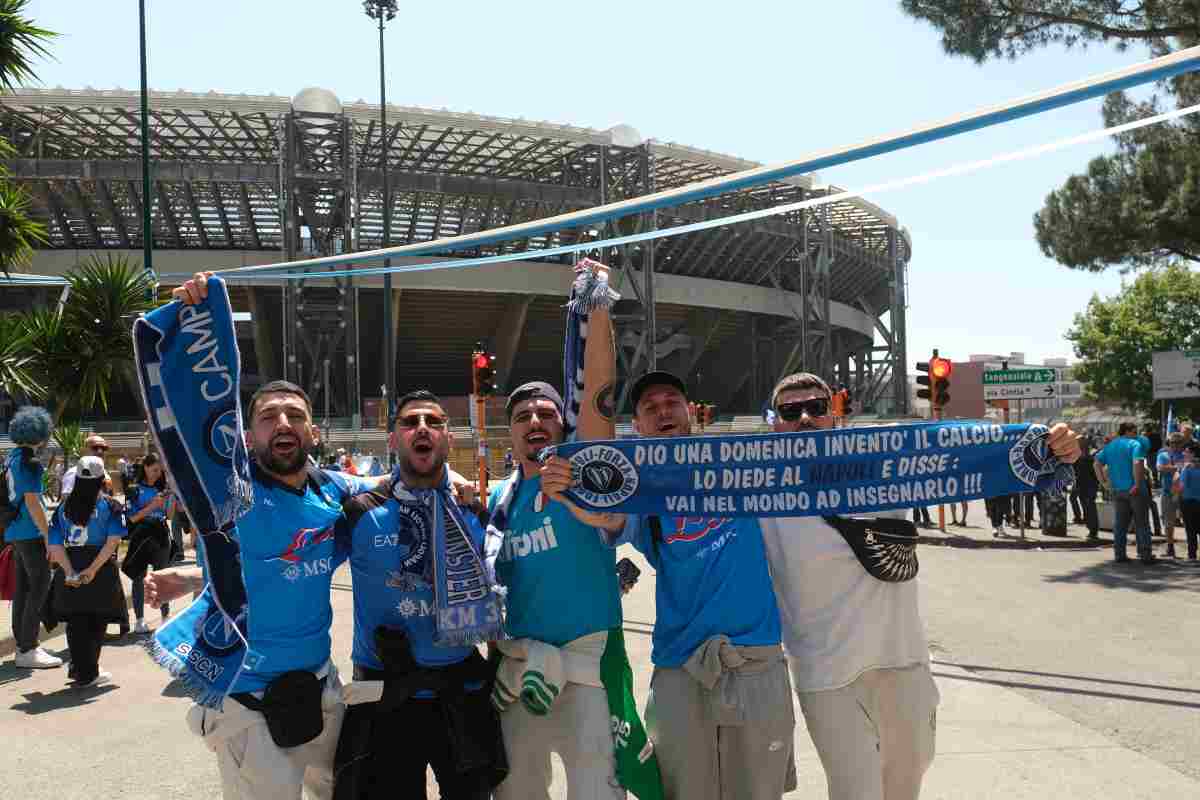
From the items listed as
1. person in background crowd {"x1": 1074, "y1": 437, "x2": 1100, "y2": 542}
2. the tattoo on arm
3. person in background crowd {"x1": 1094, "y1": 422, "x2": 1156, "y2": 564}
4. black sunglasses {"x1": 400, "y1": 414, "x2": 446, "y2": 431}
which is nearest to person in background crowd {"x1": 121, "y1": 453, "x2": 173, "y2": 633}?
black sunglasses {"x1": 400, "y1": 414, "x2": 446, "y2": 431}

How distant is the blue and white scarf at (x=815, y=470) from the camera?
3570 millimetres

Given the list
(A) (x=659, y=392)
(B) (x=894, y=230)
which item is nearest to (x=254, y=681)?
(A) (x=659, y=392)

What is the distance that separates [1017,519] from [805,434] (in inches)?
686

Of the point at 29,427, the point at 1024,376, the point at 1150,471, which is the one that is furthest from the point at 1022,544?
the point at 29,427

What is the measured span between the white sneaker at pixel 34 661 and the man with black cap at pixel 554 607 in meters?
6.44

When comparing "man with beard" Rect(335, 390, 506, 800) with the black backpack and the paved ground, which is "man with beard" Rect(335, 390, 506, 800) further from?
the black backpack

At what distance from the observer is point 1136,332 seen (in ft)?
188

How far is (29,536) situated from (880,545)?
765 cm

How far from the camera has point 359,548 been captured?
11.7 ft

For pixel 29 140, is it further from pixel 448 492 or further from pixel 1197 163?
pixel 448 492

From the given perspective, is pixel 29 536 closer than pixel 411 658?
No

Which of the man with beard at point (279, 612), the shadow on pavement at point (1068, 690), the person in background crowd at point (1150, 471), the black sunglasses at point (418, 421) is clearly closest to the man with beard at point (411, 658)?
the black sunglasses at point (418, 421)

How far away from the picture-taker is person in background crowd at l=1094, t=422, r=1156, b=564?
13688 mm

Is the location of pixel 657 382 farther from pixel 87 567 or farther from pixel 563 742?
pixel 87 567
